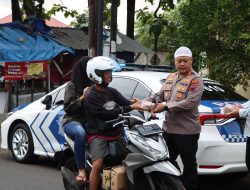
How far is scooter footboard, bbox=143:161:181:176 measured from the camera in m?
4.60

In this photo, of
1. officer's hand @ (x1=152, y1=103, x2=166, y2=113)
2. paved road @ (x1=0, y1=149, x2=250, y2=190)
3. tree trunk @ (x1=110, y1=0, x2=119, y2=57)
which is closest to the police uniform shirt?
officer's hand @ (x1=152, y1=103, x2=166, y2=113)

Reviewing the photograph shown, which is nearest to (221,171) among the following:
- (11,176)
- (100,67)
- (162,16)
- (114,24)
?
(100,67)

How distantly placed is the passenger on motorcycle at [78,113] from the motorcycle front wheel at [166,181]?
85 cm

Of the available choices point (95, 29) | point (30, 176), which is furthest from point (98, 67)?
point (95, 29)

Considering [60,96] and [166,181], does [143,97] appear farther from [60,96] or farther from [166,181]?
[166,181]

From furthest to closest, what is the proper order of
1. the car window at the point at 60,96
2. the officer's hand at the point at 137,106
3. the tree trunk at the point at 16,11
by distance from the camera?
the tree trunk at the point at 16,11
the car window at the point at 60,96
the officer's hand at the point at 137,106

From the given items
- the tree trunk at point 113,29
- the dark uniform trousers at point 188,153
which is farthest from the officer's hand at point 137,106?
the tree trunk at point 113,29

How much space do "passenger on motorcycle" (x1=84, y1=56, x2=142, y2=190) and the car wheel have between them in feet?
10.7

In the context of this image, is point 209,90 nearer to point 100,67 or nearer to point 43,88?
point 100,67

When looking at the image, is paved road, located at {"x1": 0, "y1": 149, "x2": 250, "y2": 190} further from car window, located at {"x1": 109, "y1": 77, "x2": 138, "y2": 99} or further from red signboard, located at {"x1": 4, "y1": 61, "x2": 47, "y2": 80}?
red signboard, located at {"x1": 4, "y1": 61, "x2": 47, "y2": 80}

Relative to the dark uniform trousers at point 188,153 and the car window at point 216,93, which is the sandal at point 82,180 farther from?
the car window at point 216,93

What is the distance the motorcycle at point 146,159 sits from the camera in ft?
15.3

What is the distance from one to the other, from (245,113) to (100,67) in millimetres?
1493

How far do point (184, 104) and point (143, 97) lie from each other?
1.50m
